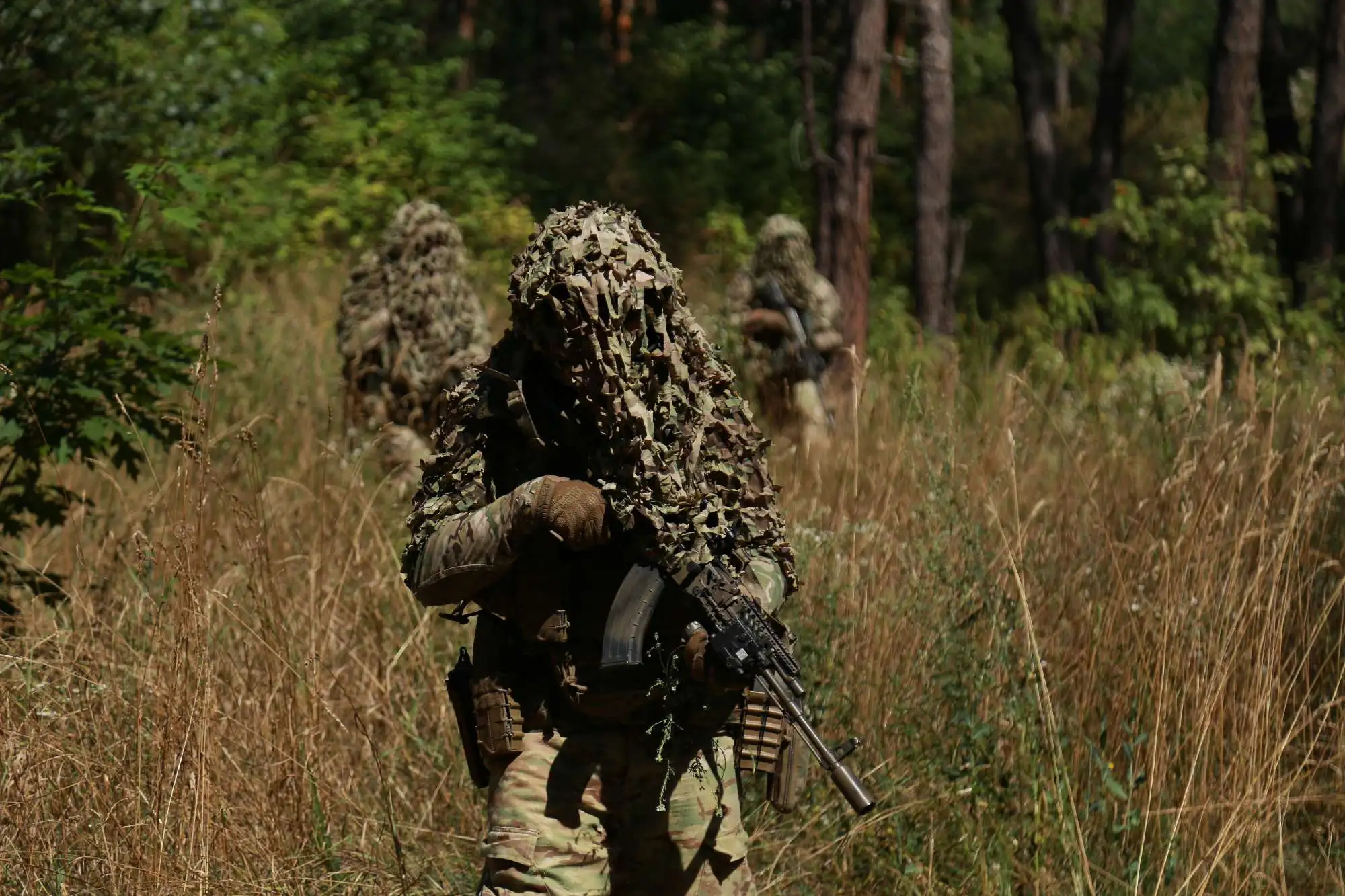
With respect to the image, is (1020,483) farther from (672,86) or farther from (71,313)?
(672,86)

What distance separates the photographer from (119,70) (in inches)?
447

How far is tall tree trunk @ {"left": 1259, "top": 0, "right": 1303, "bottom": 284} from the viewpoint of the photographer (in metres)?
14.1

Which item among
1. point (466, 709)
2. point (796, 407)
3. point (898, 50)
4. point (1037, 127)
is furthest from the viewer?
point (898, 50)

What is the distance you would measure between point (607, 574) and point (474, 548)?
0.28 meters

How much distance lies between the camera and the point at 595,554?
135 inches

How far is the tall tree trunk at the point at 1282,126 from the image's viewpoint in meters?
14.1

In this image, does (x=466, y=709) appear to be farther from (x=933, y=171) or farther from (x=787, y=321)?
(x=933, y=171)

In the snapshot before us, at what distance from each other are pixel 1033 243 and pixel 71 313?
58.1 ft

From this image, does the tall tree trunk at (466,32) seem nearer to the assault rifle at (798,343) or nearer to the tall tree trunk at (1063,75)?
the tall tree trunk at (1063,75)

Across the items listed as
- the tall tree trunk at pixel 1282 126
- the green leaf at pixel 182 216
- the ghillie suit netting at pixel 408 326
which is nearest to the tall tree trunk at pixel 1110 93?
the tall tree trunk at pixel 1282 126

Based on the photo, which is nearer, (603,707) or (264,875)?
(603,707)

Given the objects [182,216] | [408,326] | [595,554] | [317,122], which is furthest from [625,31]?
[595,554]

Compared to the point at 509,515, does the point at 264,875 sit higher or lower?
lower

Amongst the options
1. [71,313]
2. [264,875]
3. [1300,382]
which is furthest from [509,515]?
[1300,382]
